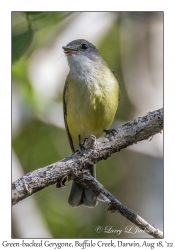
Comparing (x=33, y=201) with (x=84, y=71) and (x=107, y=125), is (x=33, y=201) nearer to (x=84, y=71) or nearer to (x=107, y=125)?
(x=107, y=125)

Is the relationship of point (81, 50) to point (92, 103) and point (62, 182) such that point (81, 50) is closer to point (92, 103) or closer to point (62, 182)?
point (92, 103)

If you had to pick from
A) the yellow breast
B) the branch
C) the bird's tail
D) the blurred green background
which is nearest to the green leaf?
the blurred green background

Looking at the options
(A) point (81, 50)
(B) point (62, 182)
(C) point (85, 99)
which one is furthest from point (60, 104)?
(B) point (62, 182)

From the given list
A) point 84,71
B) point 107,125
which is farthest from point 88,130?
point 84,71

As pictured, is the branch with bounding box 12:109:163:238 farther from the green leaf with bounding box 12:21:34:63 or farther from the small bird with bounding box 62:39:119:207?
the green leaf with bounding box 12:21:34:63

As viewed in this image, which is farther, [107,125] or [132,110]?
[132,110]
